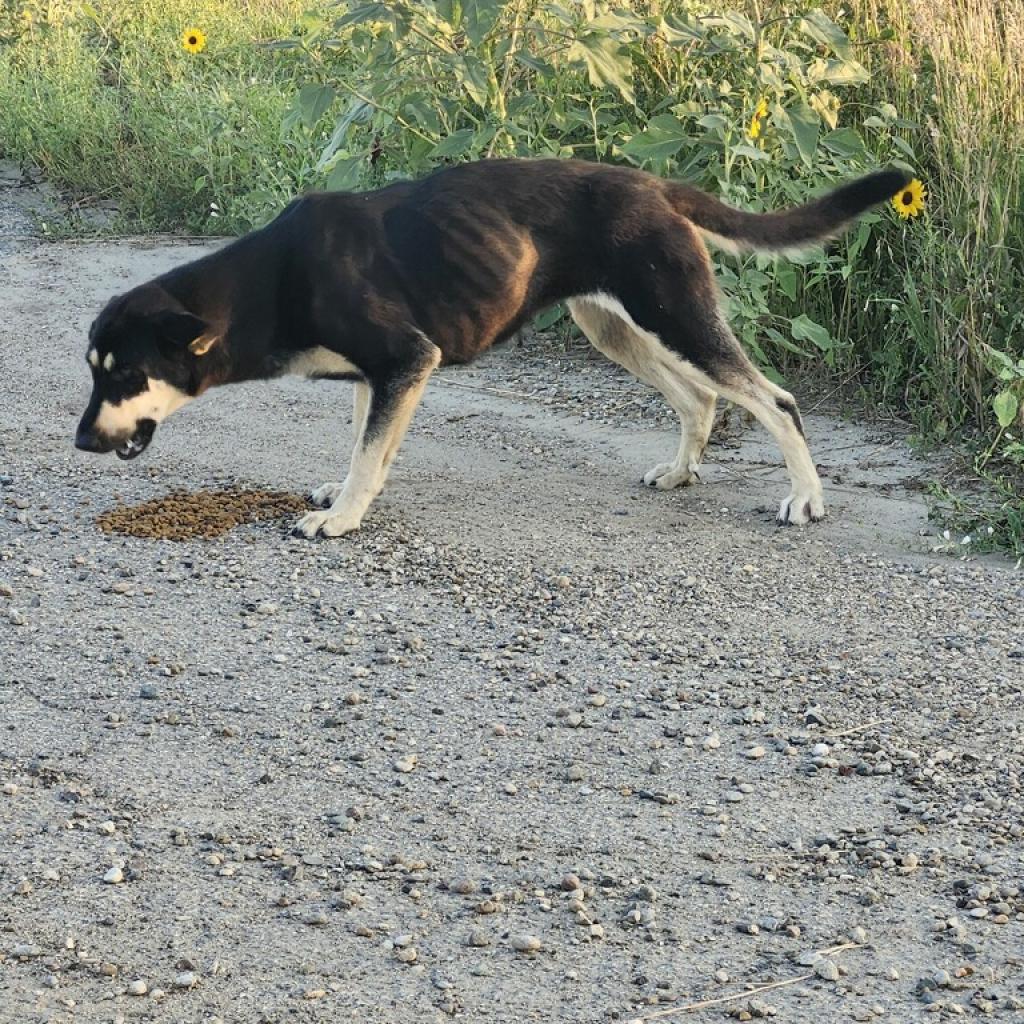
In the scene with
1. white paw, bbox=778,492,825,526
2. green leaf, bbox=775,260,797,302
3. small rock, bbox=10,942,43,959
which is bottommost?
white paw, bbox=778,492,825,526

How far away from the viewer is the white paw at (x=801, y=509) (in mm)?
5660

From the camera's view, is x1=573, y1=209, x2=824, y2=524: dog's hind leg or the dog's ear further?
x1=573, y1=209, x2=824, y2=524: dog's hind leg

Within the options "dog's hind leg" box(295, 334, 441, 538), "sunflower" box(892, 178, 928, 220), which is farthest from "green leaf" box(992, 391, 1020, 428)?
"dog's hind leg" box(295, 334, 441, 538)

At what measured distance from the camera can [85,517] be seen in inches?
226

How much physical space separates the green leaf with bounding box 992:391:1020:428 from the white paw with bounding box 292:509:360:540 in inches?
88.5

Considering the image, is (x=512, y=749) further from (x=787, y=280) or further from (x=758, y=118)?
(x=758, y=118)

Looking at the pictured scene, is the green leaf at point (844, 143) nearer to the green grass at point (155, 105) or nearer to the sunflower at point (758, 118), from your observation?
the sunflower at point (758, 118)

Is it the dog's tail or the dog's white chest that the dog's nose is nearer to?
the dog's white chest

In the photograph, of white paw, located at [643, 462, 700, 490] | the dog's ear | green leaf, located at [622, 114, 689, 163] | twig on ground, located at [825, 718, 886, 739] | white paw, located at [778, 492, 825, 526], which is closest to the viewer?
twig on ground, located at [825, 718, 886, 739]

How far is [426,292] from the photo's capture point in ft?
18.7

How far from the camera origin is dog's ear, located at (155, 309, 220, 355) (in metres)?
5.41

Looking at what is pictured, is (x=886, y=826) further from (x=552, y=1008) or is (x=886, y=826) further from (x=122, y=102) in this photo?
(x=122, y=102)

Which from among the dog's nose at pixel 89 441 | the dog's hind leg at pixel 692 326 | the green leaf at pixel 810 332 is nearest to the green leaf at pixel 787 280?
the green leaf at pixel 810 332

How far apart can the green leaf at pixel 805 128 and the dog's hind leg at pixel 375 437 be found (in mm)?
1789
